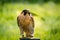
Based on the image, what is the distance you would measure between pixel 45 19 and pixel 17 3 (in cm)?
58

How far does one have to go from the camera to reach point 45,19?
13.0 ft

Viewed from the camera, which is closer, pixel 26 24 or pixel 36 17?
pixel 26 24

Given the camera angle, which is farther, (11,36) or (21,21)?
(11,36)

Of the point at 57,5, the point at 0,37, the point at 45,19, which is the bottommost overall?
the point at 0,37

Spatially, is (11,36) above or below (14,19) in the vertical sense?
below

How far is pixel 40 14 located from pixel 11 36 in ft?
2.13

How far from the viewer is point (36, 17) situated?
397 centimetres

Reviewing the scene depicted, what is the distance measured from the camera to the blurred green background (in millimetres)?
3908

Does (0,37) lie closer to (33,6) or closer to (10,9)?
(10,9)

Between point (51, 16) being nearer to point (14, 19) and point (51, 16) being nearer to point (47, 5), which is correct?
point (47, 5)

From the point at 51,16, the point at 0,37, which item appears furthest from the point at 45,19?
the point at 0,37

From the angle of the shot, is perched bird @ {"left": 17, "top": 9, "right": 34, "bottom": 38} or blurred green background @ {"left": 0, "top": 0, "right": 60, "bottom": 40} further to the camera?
blurred green background @ {"left": 0, "top": 0, "right": 60, "bottom": 40}

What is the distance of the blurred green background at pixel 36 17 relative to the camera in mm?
3908

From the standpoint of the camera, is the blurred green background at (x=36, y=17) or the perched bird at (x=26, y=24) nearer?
the perched bird at (x=26, y=24)
